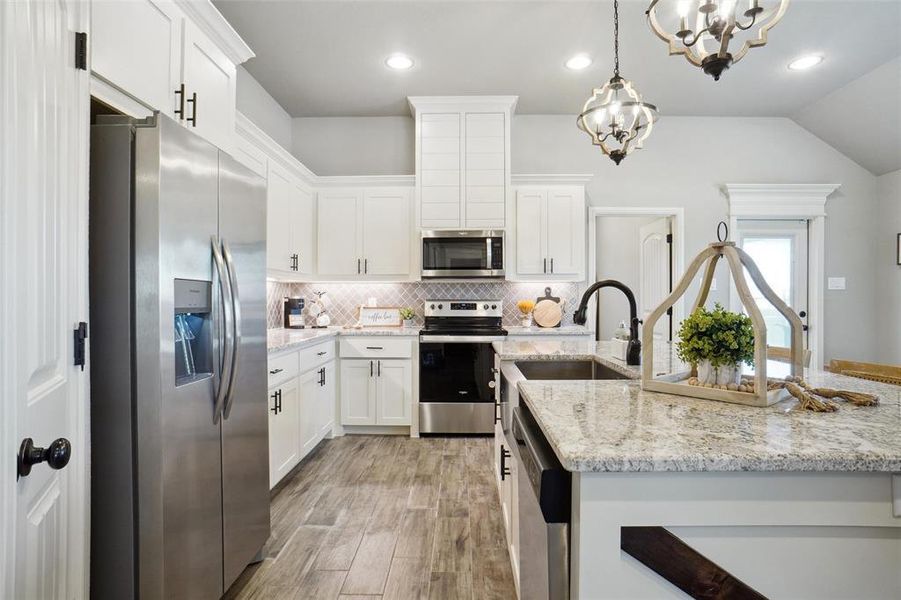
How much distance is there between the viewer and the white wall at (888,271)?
4.23 meters

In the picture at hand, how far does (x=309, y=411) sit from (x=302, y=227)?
61.9 inches

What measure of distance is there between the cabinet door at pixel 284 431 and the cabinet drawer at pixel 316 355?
18cm

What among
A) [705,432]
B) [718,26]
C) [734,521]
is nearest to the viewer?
[734,521]

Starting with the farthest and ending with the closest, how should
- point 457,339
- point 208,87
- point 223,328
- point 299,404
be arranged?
1. point 457,339
2. point 299,404
3. point 208,87
4. point 223,328

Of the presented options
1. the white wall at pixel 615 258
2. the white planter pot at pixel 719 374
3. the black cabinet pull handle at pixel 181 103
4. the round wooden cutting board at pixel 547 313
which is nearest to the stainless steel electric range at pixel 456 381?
the round wooden cutting board at pixel 547 313

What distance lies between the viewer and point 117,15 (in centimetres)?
156

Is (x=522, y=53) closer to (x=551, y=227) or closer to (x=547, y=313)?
(x=551, y=227)

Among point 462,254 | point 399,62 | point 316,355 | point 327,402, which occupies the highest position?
point 399,62

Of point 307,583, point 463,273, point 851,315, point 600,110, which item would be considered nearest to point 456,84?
point 463,273

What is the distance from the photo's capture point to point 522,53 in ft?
10.9

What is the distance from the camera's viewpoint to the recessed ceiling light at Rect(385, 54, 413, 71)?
3.35 metres

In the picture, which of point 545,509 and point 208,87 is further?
point 208,87

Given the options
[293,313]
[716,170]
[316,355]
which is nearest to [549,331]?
[316,355]

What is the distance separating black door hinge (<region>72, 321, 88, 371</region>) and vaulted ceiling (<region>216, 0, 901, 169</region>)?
8.14 ft
